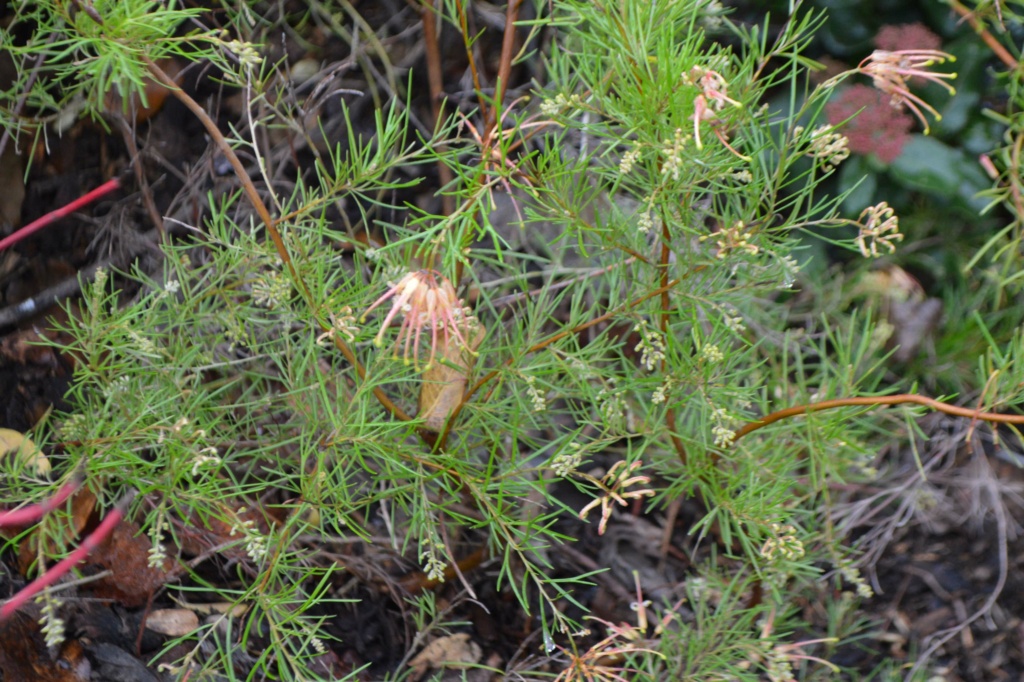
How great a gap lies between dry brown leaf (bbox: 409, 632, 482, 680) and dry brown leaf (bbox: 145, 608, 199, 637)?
36 centimetres

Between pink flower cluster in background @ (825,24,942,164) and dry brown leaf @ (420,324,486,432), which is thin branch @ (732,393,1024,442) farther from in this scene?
pink flower cluster in background @ (825,24,942,164)

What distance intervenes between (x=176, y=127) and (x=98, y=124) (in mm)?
145

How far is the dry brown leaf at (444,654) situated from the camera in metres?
1.46

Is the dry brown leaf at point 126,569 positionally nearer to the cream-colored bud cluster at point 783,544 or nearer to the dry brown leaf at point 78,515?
the dry brown leaf at point 78,515

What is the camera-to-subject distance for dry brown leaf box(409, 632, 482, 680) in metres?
1.46

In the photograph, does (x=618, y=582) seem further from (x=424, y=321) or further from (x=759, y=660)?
(x=424, y=321)

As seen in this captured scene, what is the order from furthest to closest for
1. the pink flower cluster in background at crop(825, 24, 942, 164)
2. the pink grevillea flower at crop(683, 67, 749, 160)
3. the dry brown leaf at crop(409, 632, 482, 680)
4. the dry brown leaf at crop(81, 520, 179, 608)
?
the pink flower cluster in background at crop(825, 24, 942, 164)
the dry brown leaf at crop(409, 632, 482, 680)
the dry brown leaf at crop(81, 520, 179, 608)
the pink grevillea flower at crop(683, 67, 749, 160)

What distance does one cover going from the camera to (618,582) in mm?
1701

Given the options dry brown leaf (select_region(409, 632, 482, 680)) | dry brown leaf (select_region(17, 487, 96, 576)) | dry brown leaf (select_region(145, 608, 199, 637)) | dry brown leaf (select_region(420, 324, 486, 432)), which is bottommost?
dry brown leaf (select_region(409, 632, 482, 680))

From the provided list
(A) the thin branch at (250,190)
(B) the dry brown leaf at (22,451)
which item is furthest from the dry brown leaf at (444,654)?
(B) the dry brown leaf at (22,451)

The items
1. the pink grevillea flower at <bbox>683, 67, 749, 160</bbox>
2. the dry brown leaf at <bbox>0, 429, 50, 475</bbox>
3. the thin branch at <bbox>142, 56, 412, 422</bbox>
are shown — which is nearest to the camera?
the pink grevillea flower at <bbox>683, 67, 749, 160</bbox>

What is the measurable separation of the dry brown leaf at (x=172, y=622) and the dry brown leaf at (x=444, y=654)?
1.18 feet

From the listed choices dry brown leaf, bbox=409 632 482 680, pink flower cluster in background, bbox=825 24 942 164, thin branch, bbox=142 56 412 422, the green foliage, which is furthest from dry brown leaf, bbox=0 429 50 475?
pink flower cluster in background, bbox=825 24 942 164

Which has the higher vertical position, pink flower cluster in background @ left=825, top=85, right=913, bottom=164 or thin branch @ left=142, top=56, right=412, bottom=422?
thin branch @ left=142, top=56, right=412, bottom=422
